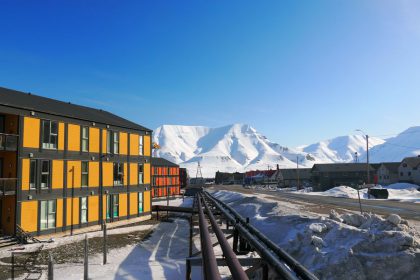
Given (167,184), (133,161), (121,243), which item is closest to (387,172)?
(167,184)

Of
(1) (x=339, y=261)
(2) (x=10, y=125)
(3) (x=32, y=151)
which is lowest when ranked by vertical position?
(1) (x=339, y=261)

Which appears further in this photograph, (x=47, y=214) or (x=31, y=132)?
(x=47, y=214)

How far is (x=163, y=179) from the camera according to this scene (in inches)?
2795

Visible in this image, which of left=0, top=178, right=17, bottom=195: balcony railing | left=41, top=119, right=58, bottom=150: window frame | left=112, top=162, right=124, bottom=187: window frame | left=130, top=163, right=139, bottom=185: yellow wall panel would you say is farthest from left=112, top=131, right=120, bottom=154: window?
left=0, top=178, right=17, bottom=195: balcony railing

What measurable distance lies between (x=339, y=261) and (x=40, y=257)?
19.0m

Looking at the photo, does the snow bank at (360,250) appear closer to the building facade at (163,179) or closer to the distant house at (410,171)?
the building facade at (163,179)

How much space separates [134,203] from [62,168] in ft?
37.3

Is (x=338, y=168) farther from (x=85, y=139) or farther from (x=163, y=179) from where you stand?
(x=85, y=139)

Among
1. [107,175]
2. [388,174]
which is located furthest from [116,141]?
[388,174]

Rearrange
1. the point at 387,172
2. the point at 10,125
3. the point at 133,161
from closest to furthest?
the point at 10,125
the point at 133,161
the point at 387,172

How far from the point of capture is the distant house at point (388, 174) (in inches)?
4146

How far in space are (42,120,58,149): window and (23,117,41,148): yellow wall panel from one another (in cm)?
64

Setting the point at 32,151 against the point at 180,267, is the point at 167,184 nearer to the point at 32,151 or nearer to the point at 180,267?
the point at 32,151

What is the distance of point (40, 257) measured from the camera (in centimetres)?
2272
